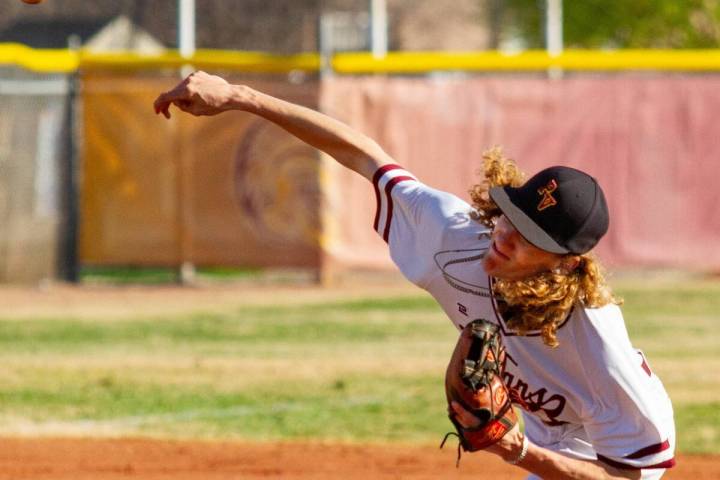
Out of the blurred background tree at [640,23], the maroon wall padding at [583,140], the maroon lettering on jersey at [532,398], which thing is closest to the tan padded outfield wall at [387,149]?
the maroon wall padding at [583,140]

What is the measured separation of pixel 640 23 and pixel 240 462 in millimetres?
19161

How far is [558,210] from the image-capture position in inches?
153

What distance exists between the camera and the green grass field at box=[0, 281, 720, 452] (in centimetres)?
826

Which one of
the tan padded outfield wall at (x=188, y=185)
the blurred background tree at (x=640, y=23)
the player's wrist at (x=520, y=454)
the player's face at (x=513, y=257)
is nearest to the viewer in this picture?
the player's wrist at (x=520, y=454)

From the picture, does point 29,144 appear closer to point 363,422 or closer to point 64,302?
point 64,302

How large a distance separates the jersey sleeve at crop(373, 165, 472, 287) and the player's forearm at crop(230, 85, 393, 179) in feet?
0.27

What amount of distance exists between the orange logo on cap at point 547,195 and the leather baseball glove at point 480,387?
16.3 inches

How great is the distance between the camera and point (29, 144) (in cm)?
1483

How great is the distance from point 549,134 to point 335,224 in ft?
7.91

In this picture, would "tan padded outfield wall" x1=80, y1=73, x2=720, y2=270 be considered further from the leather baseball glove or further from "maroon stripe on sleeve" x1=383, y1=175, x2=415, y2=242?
the leather baseball glove

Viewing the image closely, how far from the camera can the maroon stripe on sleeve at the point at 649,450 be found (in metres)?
4.00

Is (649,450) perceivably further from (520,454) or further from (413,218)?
(413,218)

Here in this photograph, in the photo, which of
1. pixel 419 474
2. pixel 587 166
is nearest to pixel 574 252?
pixel 419 474

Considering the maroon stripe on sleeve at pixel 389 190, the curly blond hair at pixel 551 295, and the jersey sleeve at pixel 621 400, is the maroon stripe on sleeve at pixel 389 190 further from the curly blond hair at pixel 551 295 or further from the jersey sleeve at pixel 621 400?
the jersey sleeve at pixel 621 400
